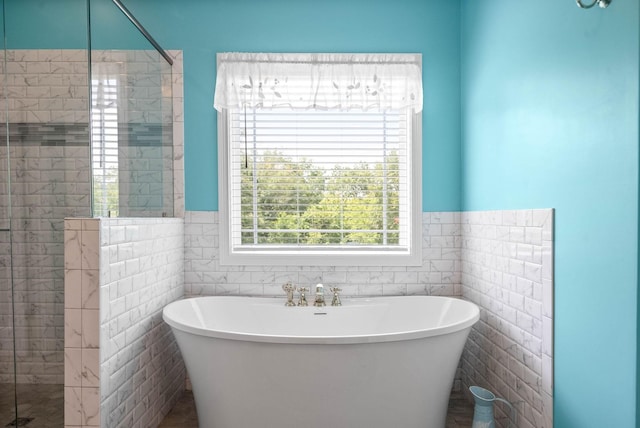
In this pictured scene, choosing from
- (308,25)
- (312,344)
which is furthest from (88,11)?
(312,344)

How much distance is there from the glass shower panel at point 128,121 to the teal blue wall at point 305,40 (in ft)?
0.61

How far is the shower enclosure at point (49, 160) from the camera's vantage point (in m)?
1.76

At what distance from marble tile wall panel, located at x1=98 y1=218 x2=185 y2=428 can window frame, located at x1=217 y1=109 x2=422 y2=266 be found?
332 mm

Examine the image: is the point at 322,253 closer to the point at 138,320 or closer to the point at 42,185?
the point at 138,320

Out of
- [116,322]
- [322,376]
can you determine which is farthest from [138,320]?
[322,376]

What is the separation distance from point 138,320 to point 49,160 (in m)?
0.96

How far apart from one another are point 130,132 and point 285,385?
1644mm

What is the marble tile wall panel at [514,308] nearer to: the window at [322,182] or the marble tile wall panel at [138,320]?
the window at [322,182]

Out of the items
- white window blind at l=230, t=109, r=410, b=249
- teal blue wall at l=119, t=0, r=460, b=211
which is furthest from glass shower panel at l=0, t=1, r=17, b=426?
white window blind at l=230, t=109, r=410, b=249

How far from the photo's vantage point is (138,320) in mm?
2008

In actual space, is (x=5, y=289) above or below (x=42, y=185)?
below

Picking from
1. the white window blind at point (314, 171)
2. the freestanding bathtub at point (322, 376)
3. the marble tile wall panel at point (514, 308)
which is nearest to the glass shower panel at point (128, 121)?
the white window blind at point (314, 171)

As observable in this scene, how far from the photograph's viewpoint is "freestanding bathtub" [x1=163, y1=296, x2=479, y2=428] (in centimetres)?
174

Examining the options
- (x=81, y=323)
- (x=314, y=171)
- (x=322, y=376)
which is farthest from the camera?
(x=314, y=171)
